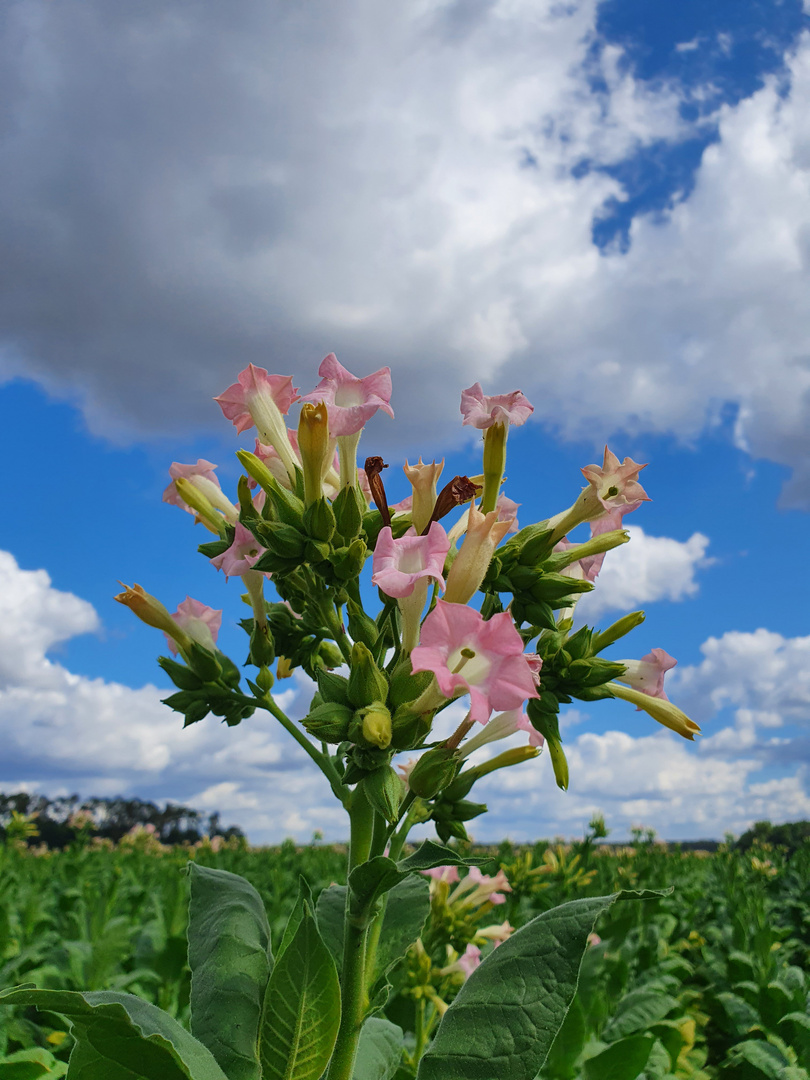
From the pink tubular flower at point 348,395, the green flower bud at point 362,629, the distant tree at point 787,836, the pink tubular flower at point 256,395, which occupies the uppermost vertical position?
the pink tubular flower at point 256,395

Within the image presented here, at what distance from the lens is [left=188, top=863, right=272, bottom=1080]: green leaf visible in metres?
1.47

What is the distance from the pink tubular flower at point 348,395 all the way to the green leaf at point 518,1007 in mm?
1011

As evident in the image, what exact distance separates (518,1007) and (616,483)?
108cm

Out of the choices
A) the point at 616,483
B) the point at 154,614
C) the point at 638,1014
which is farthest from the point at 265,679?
the point at 638,1014

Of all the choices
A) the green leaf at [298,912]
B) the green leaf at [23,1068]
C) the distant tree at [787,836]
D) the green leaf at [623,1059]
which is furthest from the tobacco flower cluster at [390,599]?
the distant tree at [787,836]

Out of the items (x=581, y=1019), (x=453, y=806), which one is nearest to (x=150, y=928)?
(x=581, y=1019)

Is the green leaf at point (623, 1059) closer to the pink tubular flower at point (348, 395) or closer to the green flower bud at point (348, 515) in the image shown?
the green flower bud at point (348, 515)

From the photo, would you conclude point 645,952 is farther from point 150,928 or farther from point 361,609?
point 361,609

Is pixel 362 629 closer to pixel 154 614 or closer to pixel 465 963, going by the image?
pixel 154 614

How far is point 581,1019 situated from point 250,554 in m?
2.58

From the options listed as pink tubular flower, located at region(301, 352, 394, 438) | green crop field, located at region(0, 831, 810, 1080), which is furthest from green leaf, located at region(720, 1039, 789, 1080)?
pink tubular flower, located at region(301, 352, 394, 438)

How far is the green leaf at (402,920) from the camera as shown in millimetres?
Answer: 1638

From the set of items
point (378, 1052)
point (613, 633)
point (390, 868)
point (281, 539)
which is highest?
point (281, 539)

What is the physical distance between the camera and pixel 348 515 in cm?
152
